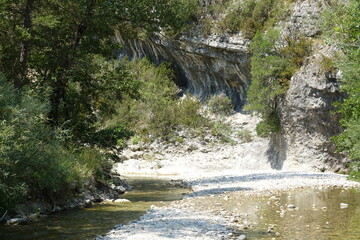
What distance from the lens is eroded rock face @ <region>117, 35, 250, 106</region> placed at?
116 feet

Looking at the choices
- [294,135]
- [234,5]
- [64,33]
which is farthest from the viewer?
[234,5]

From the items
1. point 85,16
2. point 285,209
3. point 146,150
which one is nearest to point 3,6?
point 85,16

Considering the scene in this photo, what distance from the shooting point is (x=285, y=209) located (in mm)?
10414

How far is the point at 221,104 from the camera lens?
37.7 meters

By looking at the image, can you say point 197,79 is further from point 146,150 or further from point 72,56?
point 72,56

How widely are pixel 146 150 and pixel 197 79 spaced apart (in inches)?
459

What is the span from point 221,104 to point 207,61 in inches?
179

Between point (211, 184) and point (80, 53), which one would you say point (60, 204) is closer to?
point (80, 53)

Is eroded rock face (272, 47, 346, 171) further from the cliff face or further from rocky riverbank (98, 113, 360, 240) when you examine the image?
rocky riverbank (98, 113, 360, 240)

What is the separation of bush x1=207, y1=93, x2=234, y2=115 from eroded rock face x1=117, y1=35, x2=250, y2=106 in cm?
A: 132

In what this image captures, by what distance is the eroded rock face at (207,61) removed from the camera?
35312 mm

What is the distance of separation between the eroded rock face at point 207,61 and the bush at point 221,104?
1322 mm

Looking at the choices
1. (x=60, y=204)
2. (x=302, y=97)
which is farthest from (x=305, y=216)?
(x=302, y=97)

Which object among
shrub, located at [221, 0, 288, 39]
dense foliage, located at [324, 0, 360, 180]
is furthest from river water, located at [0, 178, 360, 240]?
shrub, located at [221, 0, 288, 39]
